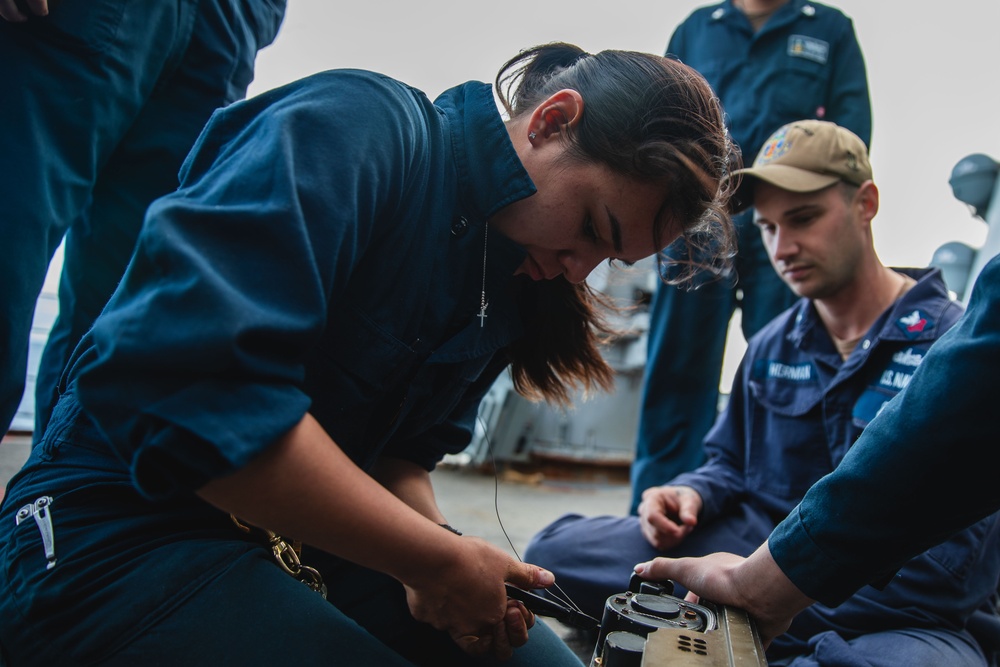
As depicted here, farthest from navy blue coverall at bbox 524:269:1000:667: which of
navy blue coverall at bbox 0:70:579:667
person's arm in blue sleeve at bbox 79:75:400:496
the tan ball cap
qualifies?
person's arm in blue sleeve at bbox 79:75:400:496

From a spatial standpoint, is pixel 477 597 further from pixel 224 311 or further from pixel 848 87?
pixel 848 87

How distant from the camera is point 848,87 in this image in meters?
2.22

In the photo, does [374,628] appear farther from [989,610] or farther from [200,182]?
[989,610]

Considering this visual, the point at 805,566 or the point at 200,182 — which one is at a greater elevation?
the point at 200,182

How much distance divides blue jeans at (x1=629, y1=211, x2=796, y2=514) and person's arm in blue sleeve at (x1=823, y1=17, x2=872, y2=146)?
0.46 meters

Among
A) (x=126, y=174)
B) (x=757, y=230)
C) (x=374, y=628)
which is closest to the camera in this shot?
(x=374, y=628)

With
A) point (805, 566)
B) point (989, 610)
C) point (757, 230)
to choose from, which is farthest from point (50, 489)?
point (757, 230)

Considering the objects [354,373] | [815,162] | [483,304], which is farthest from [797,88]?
[354,373]

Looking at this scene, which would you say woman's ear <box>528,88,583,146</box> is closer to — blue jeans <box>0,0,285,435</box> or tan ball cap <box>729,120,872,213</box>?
blue jeans <box>0,0,285,435</box>

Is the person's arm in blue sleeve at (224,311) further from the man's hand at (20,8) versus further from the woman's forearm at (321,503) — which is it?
the man's hand at (20,8)

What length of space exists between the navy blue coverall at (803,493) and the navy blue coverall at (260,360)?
0.62 m

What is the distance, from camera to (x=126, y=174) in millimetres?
1277

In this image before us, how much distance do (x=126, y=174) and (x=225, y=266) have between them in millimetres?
878

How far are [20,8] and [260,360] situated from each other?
0.80m
